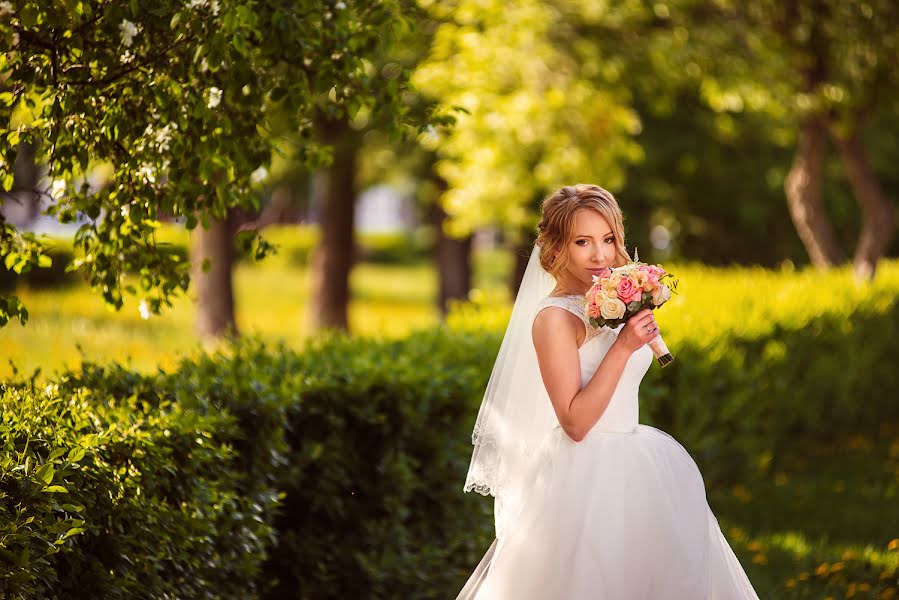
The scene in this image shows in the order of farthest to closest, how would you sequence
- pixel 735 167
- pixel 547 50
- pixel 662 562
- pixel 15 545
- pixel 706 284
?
pixel 735 167
pixel 547 50
pixel 706 284
pixel 662 562
pixel 15 545

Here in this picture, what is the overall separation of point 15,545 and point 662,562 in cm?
215

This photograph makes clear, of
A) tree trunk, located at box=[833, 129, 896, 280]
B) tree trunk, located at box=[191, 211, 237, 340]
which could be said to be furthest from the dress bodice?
tree trunk, located at box=[191, 211, 237, 340]

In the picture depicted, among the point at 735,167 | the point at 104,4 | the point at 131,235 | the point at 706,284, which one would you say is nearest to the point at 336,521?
the point at 131,235

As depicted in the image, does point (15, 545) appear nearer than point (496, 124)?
Yes

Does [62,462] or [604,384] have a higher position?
[604,384]

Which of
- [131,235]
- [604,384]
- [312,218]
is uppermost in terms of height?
[312,218]

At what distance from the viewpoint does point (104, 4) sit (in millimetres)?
4070

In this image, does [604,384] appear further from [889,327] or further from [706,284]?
[889,327]

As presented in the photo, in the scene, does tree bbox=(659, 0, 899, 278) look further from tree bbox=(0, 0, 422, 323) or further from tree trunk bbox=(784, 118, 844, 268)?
tree bbox=(0, 0, 422, 323)

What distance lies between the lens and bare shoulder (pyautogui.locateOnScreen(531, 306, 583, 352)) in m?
3.74

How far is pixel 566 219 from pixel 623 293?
47 cm

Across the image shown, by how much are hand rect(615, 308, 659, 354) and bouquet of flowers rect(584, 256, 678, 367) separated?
0.02 meters

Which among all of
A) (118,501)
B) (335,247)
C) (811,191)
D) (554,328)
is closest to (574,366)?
(554,328)

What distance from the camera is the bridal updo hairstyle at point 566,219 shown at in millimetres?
3941
